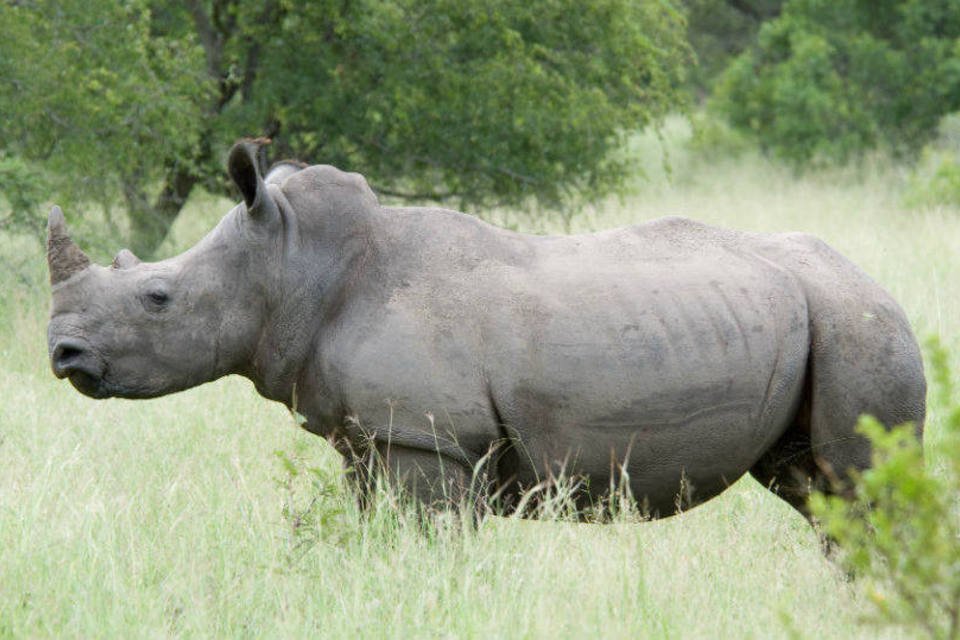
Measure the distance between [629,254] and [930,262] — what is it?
6.56m

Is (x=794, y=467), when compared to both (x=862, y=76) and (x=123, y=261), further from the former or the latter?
(x=862, y=76)

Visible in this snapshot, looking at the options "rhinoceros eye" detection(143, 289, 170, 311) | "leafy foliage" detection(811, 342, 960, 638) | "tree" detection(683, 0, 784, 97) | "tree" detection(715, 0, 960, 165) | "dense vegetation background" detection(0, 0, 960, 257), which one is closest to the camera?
"leafy foliage" detection(811, 342, 960, 638)

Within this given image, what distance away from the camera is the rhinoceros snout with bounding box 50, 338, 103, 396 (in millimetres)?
4516

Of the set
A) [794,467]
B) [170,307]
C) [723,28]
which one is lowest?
[723,28]

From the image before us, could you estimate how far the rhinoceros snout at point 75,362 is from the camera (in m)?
4.52

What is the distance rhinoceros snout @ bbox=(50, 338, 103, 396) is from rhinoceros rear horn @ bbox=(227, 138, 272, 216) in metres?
0.68

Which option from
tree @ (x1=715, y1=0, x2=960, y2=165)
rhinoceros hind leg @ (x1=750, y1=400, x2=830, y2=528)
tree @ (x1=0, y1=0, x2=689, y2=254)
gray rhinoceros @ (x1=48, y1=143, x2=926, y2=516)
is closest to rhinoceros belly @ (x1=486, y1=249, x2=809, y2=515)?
gray rhinoceros @ (x1=48, y1=143, x2=926, y2=516)

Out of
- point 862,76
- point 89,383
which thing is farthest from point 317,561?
point 862,76

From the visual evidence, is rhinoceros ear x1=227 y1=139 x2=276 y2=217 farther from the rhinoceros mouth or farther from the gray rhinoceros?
the rhinoceros mouth

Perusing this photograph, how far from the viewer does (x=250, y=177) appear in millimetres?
4609

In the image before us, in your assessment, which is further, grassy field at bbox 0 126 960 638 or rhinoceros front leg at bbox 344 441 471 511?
rhinoceros front leg at bbox 344 441 471 511

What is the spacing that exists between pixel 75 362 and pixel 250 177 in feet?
2.60

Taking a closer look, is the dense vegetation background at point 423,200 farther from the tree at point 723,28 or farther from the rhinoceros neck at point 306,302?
the tree at point 723,28

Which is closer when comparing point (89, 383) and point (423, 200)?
point (89, 383)
